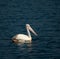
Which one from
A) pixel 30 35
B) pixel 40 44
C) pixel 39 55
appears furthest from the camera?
pixel 30 35

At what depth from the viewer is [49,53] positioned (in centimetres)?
3297

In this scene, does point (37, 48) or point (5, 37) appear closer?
point (37, 48)

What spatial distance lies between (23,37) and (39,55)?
16.4ft

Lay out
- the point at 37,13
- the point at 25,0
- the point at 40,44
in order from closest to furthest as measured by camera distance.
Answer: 1. the point at 40,44
2. the point at 37,13
3. the point at 25,0

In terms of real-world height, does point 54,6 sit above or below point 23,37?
above

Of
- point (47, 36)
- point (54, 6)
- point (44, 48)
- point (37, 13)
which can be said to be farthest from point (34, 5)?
point (44, 48)

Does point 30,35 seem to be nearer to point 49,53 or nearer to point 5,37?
point 5,37

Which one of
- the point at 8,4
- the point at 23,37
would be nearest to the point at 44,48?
the point at 23,37

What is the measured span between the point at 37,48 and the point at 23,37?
303 cm

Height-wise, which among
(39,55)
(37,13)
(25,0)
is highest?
(25,0)

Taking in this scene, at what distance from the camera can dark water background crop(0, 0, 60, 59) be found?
3325cm

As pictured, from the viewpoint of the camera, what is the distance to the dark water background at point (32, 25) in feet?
109

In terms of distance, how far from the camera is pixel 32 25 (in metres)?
45.7

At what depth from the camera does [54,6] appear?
62.2 metres
